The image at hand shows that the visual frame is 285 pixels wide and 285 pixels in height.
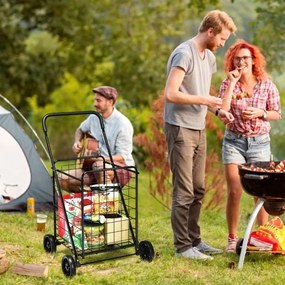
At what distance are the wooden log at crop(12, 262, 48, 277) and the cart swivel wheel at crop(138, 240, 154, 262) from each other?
2.42 feet

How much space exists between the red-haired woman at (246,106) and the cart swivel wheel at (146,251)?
2.60ft

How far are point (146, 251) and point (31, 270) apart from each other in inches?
32.9

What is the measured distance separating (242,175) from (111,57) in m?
15.3

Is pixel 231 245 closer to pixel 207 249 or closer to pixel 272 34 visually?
pixel 207 249

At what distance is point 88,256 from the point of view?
509 cm

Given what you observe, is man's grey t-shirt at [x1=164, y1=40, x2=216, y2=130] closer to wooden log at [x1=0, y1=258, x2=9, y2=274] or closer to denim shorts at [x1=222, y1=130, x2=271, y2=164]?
denim shorts at [x1=222, y1=130, x2=271, y2=164]

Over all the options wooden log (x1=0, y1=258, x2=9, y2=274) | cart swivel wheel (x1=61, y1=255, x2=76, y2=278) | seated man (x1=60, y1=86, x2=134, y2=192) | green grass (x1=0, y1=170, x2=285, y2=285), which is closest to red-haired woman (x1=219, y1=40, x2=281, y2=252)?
green grass (x1=0, y1=170, x2=285, y2=285)

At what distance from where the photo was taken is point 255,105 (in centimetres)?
510

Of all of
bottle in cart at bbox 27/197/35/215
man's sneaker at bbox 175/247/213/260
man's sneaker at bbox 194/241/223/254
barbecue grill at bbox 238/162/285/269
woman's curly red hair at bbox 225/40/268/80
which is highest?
woman's curly red hair at bbox 225/40/268/80

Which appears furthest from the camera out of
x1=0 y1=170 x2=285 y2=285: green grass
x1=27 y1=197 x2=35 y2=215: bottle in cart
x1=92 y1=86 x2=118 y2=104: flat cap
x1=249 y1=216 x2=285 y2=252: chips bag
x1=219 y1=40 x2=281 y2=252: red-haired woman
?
x1=27 y1=197 x2=35 y2=215: bottle in cart

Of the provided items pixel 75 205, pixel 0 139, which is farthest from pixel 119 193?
pixel 0 139

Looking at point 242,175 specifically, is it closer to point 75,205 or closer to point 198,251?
point 198,251

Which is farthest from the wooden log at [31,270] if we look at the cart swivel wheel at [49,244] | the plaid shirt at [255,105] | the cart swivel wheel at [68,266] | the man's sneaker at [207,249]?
the plaid shirt at [255,105]

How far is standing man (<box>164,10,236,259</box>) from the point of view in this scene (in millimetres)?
4699
